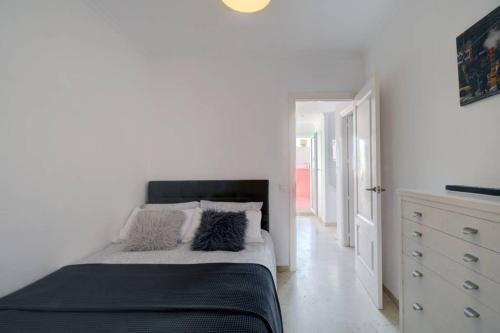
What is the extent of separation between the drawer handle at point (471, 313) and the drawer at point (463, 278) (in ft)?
0.18

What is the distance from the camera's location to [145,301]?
4.15 ft

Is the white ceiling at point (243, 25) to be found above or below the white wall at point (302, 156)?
above

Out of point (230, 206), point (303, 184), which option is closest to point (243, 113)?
point (230, 206)

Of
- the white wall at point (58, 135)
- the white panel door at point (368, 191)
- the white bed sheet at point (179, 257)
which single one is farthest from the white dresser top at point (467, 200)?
the white wall at point (58, 135)

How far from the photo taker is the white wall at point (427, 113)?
1362mm

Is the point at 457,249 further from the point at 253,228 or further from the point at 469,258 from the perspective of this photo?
the point at 253,228

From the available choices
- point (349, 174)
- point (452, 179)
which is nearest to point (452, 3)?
point (452, 179)

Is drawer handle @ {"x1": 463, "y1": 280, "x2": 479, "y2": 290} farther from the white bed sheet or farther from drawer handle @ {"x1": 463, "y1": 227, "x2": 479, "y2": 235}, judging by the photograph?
the white bed sheet

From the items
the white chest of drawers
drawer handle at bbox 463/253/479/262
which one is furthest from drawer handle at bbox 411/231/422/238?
drawer handle at bbox 463/253/479/262

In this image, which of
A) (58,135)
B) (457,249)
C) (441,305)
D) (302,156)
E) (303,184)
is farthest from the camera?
(302,156)

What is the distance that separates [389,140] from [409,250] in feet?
4.19

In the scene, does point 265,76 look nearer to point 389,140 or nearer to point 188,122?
point 188,122

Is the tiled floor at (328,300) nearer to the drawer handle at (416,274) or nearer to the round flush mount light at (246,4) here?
the drawer handle at (416,274)

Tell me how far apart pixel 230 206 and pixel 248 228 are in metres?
0.39
